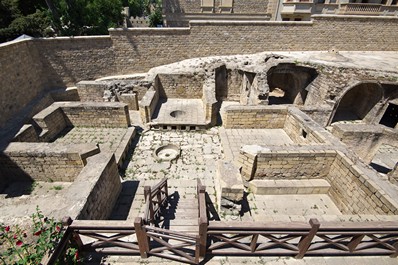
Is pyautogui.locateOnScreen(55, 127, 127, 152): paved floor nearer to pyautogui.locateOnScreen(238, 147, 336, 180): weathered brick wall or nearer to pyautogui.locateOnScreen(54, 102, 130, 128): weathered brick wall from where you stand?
pyautogui.locateOnScreen(54, 102, 130, 128): weathered brick wall

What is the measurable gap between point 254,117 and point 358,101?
35.3ft

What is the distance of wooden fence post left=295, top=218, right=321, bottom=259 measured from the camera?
3.05m

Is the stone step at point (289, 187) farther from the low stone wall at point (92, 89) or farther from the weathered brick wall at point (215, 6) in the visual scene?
the weathered brick wall at point (215, 6)

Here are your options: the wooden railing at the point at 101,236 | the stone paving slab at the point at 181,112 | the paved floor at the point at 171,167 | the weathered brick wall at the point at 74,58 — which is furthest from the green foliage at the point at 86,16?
the wooden railing at the point at 101,236


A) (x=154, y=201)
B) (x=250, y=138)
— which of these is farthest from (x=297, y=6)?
(x=154, y=201)

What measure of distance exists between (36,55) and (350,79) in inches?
831

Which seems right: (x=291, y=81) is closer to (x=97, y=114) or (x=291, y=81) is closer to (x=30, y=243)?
(x=97, y=114)

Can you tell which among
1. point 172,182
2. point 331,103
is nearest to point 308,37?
point 331,103

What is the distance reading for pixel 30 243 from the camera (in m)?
2.86

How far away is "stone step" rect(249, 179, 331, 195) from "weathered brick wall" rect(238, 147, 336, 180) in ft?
0.70

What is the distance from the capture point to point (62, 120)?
9.24 metres

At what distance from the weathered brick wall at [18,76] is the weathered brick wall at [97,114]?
459 cm

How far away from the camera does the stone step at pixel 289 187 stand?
619 centimetres

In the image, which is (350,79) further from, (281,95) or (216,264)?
(216,264)
